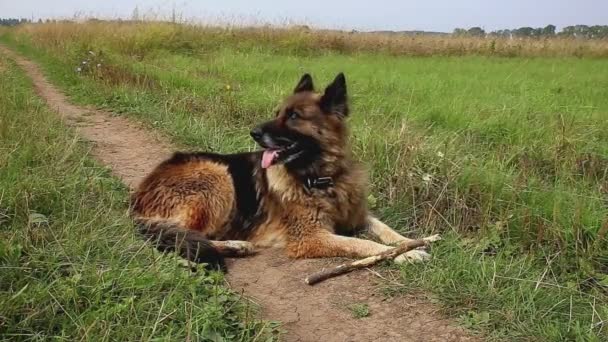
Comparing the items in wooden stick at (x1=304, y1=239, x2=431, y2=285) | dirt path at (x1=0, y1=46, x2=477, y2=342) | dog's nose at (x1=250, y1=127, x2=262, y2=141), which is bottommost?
dirt path at (x1=0, y1=46, x2=477, y2=342)

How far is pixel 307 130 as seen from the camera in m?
3.78

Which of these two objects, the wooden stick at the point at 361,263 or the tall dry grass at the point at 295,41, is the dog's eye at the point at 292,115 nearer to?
the wooden stick at the point at 361,263

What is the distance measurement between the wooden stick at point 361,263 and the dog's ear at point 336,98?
3.66 feet

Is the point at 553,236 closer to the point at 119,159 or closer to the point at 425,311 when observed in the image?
the point at 425,311

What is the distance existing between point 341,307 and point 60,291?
1438 mm

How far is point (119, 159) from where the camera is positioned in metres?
5.66

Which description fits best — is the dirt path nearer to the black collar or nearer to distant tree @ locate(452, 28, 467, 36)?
the black collar

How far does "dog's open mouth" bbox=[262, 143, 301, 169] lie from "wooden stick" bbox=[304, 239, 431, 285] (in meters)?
0.92

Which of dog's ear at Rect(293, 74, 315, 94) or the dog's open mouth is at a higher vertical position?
dog's ear at Rect(293, 74, 315, 94)

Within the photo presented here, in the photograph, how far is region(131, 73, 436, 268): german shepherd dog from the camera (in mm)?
3711

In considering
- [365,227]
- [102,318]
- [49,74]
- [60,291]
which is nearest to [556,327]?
[365,227]

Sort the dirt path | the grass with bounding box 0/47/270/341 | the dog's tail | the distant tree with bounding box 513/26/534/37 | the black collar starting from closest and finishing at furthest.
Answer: the grass with bounding box 0/47/270/341 < the dirt path < the dog's tail < the black collar < the distant tree with bounding box 513/26/534/37

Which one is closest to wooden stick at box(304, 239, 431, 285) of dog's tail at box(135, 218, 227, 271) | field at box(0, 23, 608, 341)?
field at box(0, 23, 608, 341)

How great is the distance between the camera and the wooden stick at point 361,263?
3.20 m
